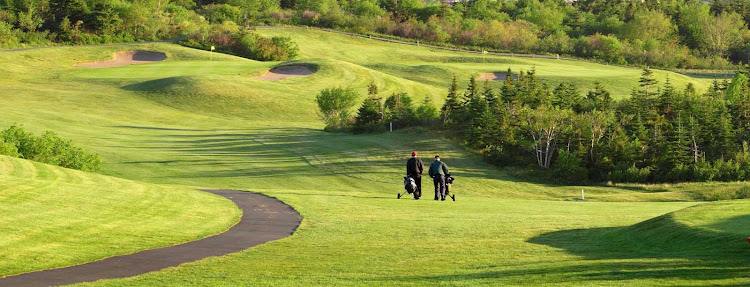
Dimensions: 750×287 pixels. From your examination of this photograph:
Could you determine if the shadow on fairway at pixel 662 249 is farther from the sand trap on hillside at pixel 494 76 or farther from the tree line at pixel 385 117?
the sand trap on hillside at pixel 494 76

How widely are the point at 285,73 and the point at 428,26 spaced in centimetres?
6398

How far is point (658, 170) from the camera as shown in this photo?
55.4 m

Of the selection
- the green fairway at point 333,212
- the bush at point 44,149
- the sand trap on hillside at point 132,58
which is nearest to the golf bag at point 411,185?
the green fairway at point 333,212

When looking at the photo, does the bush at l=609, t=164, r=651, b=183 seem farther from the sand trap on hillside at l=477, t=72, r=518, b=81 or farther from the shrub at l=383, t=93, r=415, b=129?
the sand trap on hillside at l=477, t=72, r=518, b=81

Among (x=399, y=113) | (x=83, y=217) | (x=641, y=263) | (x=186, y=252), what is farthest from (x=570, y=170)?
(x=641, y=263)

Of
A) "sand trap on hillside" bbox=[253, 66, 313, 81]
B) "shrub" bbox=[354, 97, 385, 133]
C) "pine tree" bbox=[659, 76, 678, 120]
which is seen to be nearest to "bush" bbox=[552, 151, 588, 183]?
"pine tree" bbox=[659, 76, 678, 120]

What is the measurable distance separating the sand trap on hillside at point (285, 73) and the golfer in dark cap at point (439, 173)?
71.6 m

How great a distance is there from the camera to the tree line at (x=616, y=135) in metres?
54.9

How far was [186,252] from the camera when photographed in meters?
19.3

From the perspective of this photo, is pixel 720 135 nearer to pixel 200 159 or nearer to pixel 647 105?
pixel 647 105

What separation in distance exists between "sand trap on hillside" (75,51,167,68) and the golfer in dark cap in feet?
274

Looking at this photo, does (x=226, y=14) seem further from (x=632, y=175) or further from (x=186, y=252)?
(x=186, y=252)

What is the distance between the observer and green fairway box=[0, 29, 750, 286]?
15828mm

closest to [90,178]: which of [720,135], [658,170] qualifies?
[658,170]
